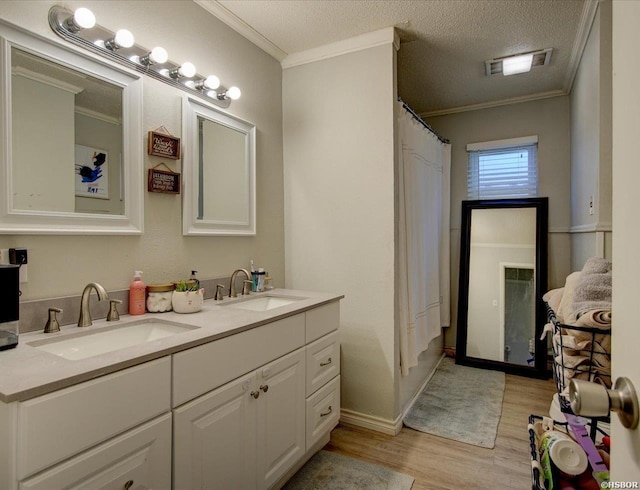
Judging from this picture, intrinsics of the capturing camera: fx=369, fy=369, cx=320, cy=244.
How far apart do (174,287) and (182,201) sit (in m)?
0.46

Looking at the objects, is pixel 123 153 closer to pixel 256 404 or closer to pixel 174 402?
pixel 174 402

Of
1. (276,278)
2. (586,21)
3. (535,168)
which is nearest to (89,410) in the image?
(276,278)

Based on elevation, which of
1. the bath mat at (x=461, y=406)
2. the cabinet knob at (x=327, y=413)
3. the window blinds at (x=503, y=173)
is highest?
the window blinds at (x=503, y=173)

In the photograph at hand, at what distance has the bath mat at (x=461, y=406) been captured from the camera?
2.32 meters

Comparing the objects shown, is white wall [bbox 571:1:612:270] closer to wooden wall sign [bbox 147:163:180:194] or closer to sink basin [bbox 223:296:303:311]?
sink basin [bbox 223:296:303:311]

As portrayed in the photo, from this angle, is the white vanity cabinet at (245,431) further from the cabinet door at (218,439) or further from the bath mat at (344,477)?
the bath mat at (344,477)

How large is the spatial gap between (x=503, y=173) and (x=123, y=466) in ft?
12.0

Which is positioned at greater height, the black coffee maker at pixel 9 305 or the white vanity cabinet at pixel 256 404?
the black coffee maker at pixel 9 305

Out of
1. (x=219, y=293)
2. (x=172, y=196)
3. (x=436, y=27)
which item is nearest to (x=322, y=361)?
(x=219, y=293)

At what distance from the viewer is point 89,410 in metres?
0.95

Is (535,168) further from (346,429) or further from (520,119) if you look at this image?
(346,429)

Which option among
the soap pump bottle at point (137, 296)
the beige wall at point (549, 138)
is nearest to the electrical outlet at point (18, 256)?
the soap pump bottle at point (137, 296)

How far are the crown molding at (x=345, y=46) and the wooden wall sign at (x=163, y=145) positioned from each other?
47.2 inches

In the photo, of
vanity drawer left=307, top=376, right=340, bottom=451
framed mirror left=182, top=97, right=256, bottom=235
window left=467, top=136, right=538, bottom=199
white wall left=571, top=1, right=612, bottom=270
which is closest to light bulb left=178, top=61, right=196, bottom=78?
framed mirror left=182, top=97, right=256, bottom=235
